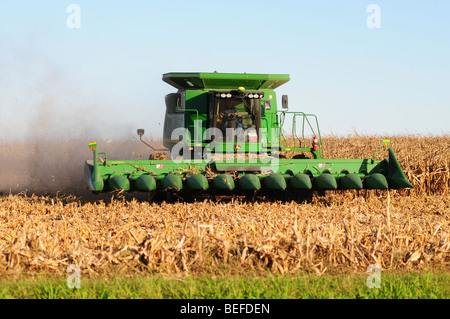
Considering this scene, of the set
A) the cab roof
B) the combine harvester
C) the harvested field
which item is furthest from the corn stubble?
the cab roof

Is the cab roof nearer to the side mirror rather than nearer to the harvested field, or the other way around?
the side mirror

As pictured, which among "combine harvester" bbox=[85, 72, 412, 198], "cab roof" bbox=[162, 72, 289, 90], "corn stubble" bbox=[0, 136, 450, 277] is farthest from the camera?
"cab roof" bbox=[162, 72, 289, 90]

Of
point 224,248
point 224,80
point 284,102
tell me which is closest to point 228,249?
point 224,248

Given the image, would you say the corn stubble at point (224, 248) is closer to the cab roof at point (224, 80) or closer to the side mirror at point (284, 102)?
the side mirror at point (284, 102)

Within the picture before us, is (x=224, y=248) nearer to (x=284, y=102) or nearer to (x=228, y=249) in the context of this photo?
(x=228, y=249)


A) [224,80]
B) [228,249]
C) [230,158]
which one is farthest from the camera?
[224,80]

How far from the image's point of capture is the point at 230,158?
34.0ft

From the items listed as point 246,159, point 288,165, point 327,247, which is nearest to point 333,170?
point 288,165

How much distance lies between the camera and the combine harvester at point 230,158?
9383 mm

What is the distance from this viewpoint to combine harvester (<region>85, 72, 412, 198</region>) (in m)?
9.38

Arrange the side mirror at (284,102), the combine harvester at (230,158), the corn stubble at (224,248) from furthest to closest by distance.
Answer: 1. the side mirror at (284,102)
2. the combine harvester at (230,158)
3. the corn stubble at (224,248)

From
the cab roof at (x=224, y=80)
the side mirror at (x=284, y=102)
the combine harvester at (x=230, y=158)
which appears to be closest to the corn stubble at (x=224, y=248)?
the combine harvester at (x=230, y=158)
